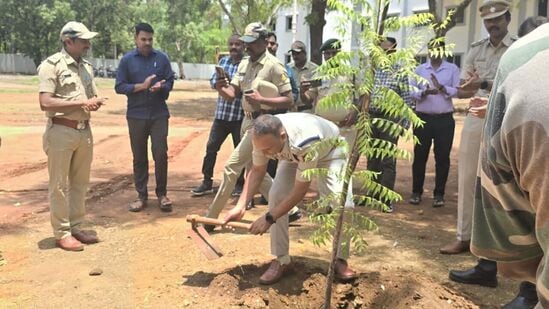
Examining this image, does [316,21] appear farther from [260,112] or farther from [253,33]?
[260,112]

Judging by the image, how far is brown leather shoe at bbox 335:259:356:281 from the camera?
161 inches

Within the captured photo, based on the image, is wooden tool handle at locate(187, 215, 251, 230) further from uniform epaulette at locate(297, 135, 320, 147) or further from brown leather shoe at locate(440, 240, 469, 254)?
brown leather shoe at locate(440, 240, 469, 254)

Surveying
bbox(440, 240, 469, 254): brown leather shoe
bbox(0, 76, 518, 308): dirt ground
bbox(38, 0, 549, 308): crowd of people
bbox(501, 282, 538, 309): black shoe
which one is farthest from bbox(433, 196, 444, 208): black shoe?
bbox(501, 282, 538, 309): black shoe

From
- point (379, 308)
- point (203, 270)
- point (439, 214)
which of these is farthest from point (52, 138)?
point (439, 214)

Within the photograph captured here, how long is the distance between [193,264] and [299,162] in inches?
52.9

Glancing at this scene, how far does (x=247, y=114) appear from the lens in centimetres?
593

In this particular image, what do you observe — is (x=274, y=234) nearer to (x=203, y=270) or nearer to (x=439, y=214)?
(x=203, y=270)

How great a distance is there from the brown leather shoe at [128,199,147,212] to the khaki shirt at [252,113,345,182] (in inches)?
100

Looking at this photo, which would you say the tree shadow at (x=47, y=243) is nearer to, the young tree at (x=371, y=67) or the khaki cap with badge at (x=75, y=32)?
the khaki cap with badge at (x=75, y=32)

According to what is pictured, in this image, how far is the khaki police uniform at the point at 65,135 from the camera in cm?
486

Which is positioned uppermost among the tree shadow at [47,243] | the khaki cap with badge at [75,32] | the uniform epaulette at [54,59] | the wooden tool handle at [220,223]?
the khaki cap with badge at [75,32]

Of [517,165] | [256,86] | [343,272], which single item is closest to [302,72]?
[256,86]

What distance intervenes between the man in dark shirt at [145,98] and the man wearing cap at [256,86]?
707 mm

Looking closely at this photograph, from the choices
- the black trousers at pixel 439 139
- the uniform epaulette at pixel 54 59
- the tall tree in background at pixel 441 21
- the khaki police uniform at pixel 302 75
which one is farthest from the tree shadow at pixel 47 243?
the black trousers at pixel 439 139
